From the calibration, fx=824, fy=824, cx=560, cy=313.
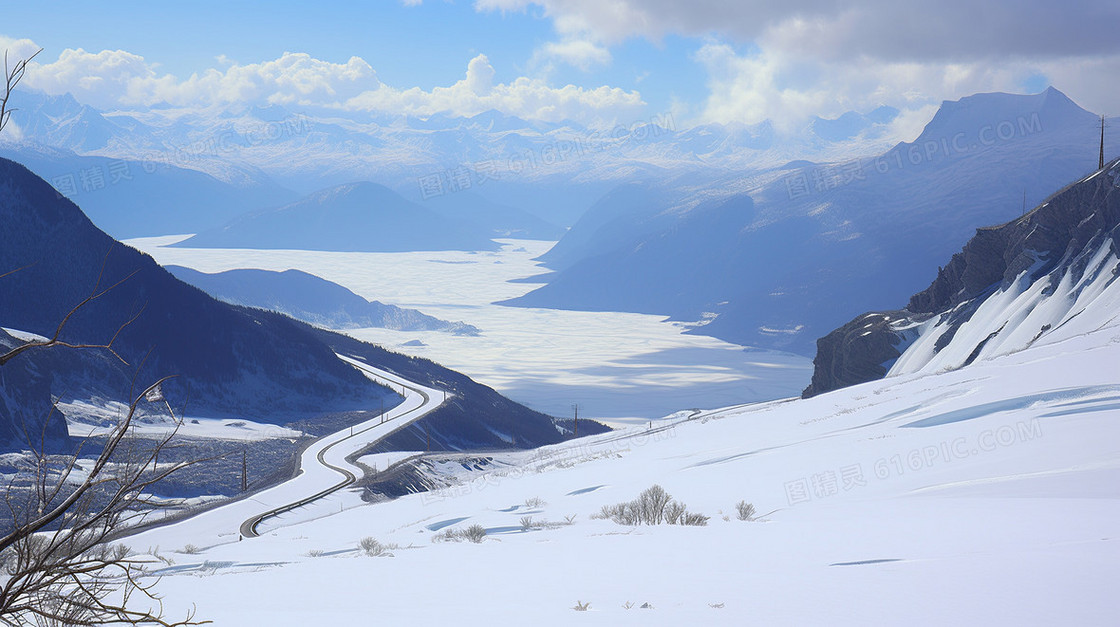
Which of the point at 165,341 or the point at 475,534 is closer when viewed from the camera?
the point at 475,534

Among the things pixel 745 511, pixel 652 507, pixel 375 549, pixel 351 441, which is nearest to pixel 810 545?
pixel 745 511

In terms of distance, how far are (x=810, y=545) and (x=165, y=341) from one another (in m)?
109

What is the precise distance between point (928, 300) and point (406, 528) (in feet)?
188

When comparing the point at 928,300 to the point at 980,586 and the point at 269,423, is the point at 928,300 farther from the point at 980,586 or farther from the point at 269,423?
the point at 269,423

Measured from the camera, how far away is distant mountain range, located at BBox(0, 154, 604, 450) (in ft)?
295

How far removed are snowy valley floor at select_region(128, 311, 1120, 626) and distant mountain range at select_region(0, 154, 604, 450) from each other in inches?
2635

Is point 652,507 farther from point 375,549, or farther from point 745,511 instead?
point 375,549

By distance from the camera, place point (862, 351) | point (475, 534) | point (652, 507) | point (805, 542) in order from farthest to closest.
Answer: point (862, 351)
point (475, 534)
point (652, 507)
point (805, 542)

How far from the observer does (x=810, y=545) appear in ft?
26.8

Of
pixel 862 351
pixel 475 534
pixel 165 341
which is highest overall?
pixel 165 341

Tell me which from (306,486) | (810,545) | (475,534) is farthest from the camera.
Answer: (306,486)

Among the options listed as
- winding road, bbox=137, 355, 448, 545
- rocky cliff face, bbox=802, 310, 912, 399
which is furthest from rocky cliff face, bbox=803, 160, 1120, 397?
winding road, bbox=137, 355, 448, 545

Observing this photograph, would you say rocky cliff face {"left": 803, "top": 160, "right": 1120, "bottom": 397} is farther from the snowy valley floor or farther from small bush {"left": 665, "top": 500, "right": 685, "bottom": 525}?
small bush {"left": 665, "top": 500, "right": 685, "bottom": 525}

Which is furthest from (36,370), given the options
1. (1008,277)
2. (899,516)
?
(899,516)
